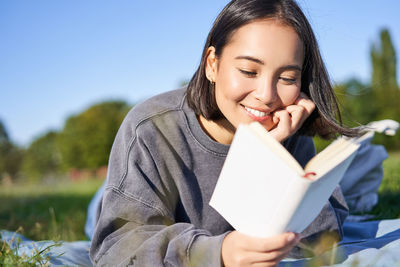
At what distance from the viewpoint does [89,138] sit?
3841 cm

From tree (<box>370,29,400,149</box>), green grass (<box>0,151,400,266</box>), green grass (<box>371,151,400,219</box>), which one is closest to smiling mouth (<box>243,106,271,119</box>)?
green grass (<box>0,151,400,266</box>)

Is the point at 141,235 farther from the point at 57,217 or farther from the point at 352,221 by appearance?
the point at 57,217

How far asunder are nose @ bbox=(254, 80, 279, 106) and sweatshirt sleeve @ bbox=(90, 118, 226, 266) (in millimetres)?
688

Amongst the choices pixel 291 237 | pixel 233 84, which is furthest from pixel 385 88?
pixel 291 237

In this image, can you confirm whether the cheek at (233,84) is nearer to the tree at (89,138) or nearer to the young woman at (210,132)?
the young woman at (210,132)

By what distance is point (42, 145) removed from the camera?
52281 millimetres

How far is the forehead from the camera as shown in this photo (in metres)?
1.95

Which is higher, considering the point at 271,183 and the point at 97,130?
the point at 271,183

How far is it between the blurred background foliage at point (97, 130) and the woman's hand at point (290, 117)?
22.6 m

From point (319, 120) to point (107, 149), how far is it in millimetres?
37327

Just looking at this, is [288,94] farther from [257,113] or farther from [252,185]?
[252,185]

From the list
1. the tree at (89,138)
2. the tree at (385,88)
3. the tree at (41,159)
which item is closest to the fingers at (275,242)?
the tree at (385,88)

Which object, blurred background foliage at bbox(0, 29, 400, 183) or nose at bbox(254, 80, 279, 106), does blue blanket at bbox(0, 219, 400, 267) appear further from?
blurred background foliage at bbox(0, 29, 400, 183)

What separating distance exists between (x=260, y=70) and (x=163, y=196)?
0.85 meters
